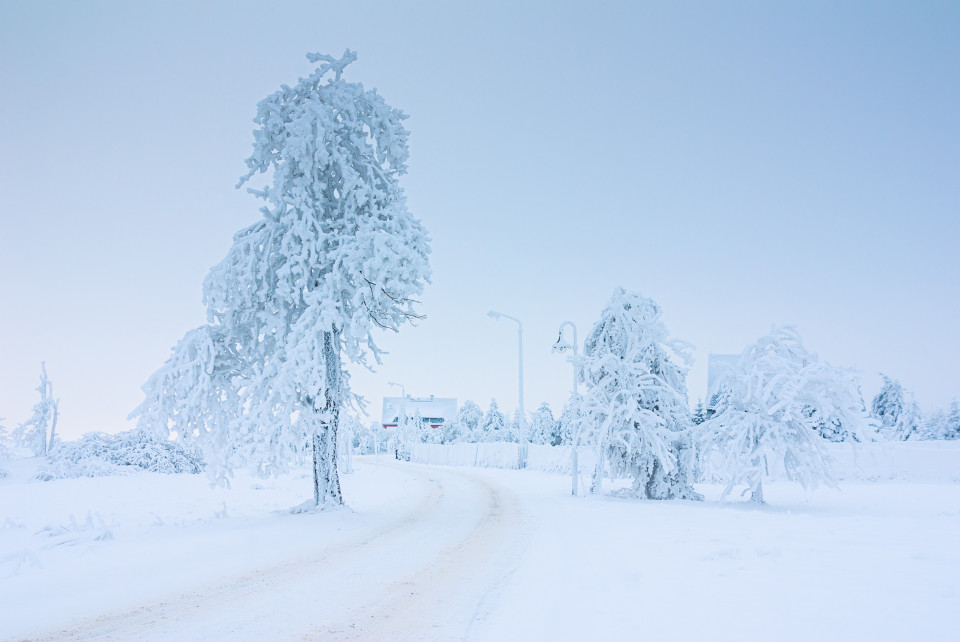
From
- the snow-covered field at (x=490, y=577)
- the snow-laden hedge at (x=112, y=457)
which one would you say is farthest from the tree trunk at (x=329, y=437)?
Answer: the snow-laden hedge at (x=112, y=457)

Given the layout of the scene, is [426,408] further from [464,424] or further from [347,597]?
[347,597]

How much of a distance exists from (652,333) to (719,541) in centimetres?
1093

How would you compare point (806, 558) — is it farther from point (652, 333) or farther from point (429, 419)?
point (429, 419)

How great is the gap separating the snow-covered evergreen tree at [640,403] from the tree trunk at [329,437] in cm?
851

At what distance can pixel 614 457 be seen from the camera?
65.0ft

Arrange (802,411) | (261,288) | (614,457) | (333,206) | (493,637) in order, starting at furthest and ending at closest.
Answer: (614,457) < (802,411) < (333,206) < (261,288) < (493,637)

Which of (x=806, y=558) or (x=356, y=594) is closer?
(x=356, y=594)

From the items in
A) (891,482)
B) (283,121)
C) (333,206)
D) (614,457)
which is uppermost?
(283,121)

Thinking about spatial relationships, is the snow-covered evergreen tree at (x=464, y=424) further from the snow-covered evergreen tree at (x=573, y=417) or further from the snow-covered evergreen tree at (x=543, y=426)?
the snow-covered evergreen tree at (x=573, y=417)

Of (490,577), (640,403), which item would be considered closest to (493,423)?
(640,403)

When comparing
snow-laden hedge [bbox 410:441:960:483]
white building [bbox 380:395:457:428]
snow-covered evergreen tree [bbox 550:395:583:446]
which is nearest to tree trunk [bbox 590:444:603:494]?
snow-covered evergreen tree [bbox 550:395:583:446]

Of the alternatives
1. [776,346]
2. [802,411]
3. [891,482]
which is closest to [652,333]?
[776,346]

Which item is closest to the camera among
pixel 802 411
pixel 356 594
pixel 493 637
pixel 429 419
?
pixel 493 637

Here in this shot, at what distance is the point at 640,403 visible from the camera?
1984cm
